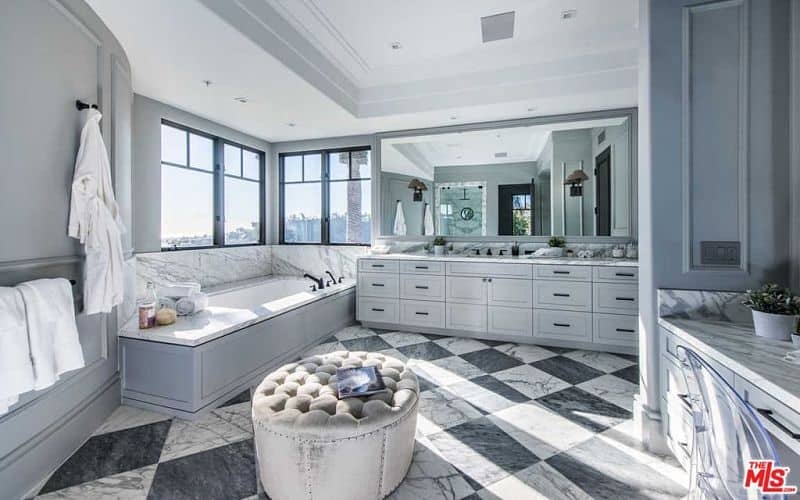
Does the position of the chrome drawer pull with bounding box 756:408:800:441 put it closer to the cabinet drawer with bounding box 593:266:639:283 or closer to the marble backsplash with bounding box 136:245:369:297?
the cabinet drawer with bounding box 593:266:639:283

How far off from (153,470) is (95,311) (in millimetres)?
926

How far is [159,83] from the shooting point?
3195 millimetres

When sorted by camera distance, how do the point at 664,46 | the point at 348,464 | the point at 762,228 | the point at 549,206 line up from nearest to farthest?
1. the point at 348,464
2. the point at 762,228
3. the point at 664,46
4. the point at 549,206

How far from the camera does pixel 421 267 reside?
13.6 ft

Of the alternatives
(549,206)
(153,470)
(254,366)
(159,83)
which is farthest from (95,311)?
(549,206)

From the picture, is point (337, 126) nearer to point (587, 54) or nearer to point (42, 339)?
point (587, 54)

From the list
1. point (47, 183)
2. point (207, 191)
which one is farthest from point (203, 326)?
point (207, 191)

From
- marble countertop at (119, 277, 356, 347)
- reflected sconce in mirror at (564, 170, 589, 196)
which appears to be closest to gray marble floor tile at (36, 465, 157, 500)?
A: marble countertop at (119, 277, 356, 347)

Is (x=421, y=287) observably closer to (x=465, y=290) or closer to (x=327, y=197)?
(x=465, y=290)

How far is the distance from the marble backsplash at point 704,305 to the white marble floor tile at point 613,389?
911 mm

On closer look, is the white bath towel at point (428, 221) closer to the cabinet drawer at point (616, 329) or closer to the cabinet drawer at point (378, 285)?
the cabinet drawer at point (378, 285)

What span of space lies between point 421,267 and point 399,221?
3.05 feet

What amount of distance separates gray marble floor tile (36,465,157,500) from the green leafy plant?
2.84m

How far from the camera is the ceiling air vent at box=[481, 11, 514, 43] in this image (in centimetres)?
283
